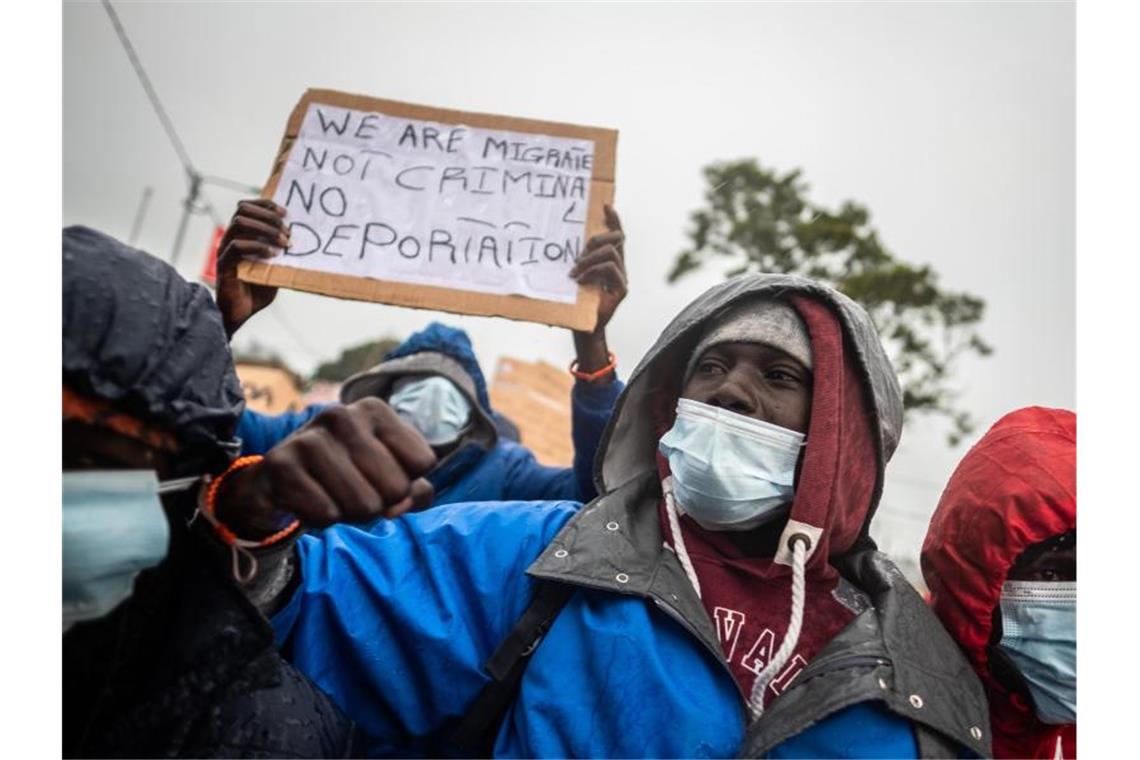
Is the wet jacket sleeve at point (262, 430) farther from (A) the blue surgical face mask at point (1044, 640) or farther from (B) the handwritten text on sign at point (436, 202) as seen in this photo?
(A) the blue surgical face mask at point (1044, 640)

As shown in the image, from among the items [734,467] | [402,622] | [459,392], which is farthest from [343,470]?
[459,392]

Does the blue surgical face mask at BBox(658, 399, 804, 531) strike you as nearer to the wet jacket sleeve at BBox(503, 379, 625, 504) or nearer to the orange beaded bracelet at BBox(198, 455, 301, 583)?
the wet jacket sleeve at BBox(503, 379, 625, 504)

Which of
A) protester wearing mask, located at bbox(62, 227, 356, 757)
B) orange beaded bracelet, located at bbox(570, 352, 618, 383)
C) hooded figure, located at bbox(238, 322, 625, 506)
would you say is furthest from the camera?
hooded figure, located at bbox(238, 322, 625, 506)

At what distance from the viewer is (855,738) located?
40.1 inches

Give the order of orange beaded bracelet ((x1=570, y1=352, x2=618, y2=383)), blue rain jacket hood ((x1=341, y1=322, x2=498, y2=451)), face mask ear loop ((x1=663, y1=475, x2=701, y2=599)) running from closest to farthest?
face mask ear loop ((x1=663, y1=475, x2=701, y2=599)) → orange beaded bracelet ((x1=570, y1=352, x2=618, y2=383)) → blue rain jacket hood ((x1=341, y1=322, x2=498, y2=451))

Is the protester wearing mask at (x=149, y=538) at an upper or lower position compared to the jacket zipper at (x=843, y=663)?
upper

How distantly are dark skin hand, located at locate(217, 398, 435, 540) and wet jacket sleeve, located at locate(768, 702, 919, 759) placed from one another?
754mm

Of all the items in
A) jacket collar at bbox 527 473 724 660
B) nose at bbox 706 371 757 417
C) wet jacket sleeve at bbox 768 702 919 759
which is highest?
nose at bbox 706 371 757 417

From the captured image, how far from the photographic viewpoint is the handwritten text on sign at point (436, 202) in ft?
4.10

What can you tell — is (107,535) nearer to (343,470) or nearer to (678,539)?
(343,470)

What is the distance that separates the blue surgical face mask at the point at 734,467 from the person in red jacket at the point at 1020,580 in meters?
0.34

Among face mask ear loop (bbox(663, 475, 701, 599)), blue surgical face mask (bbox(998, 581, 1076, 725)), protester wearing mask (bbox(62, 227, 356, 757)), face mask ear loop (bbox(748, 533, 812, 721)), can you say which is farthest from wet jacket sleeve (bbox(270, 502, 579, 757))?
blue surgical face mask (bbox(998, 581, 1076, 725))

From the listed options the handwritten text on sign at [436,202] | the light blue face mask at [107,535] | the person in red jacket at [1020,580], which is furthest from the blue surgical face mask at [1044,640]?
the light blue face mask at [107,535]

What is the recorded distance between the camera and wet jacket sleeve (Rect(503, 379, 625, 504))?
1.80 metres
